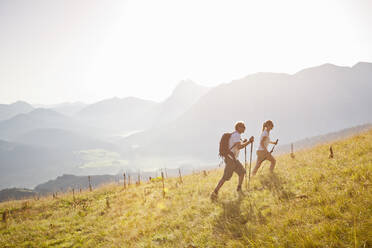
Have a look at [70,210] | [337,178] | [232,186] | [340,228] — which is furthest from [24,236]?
[337,178]

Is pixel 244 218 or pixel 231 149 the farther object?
pixel 231 149

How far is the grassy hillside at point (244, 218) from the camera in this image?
358cm

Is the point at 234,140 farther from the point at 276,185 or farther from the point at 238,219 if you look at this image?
the point at 238,219

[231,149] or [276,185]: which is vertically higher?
[231,149]

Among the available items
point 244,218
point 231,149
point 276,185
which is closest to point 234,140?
point 231,149

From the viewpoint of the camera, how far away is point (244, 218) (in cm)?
516

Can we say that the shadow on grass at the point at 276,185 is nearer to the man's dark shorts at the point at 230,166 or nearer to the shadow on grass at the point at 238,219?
the shadow on grass at the point at 238,219

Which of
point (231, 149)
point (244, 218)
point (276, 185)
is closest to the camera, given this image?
point (244, 218)

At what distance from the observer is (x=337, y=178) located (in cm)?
579

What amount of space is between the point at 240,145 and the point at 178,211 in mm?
3387

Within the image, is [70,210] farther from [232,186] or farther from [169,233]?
[232,186]

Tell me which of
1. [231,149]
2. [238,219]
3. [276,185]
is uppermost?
[231,149]

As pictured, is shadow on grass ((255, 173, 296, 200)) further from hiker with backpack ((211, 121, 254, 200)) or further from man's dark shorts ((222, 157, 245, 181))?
man's dark shorts ((222, 157, 245, 181))

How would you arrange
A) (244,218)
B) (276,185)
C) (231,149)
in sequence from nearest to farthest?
(244,218) → (276,185) → (231,149)
